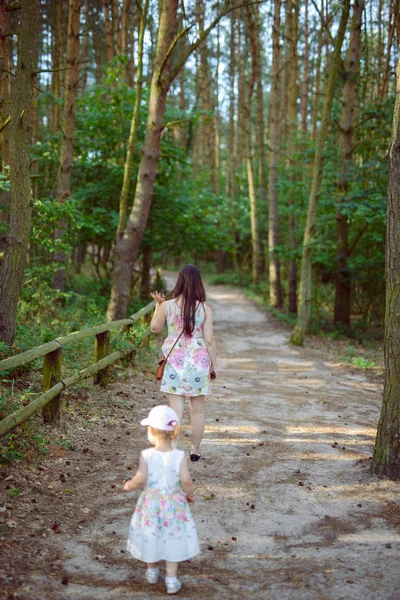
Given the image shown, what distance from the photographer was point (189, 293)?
5309 mm

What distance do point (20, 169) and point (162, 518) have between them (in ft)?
16.2

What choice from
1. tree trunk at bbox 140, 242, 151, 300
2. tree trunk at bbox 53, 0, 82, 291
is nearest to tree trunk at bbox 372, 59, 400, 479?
tree trunk at bbox 53, 0, 82, 291

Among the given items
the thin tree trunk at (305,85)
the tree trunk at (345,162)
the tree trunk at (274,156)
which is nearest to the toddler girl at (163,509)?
the tree trunk at (345,162)

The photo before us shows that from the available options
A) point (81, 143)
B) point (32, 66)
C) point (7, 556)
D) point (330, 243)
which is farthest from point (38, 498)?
point (330, 243)

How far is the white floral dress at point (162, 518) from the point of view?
3445mm

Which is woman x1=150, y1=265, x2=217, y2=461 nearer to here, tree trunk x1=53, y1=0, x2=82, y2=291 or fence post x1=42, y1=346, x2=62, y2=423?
fence post x1=42, y1=346, x2=62, y2=423

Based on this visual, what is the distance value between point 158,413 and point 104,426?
3.60 metres

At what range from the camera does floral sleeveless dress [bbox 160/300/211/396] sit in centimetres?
545

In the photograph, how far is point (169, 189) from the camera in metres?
17.8

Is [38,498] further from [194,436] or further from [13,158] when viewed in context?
[13,158]

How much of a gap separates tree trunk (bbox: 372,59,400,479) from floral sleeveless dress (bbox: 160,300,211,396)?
1692mm

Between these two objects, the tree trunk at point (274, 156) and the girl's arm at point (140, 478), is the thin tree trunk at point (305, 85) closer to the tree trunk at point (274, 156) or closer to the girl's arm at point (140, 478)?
the tree trunk at point (274, 156)

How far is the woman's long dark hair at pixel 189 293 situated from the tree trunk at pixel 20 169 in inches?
106

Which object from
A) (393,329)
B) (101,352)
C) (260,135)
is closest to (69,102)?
(101,352)
